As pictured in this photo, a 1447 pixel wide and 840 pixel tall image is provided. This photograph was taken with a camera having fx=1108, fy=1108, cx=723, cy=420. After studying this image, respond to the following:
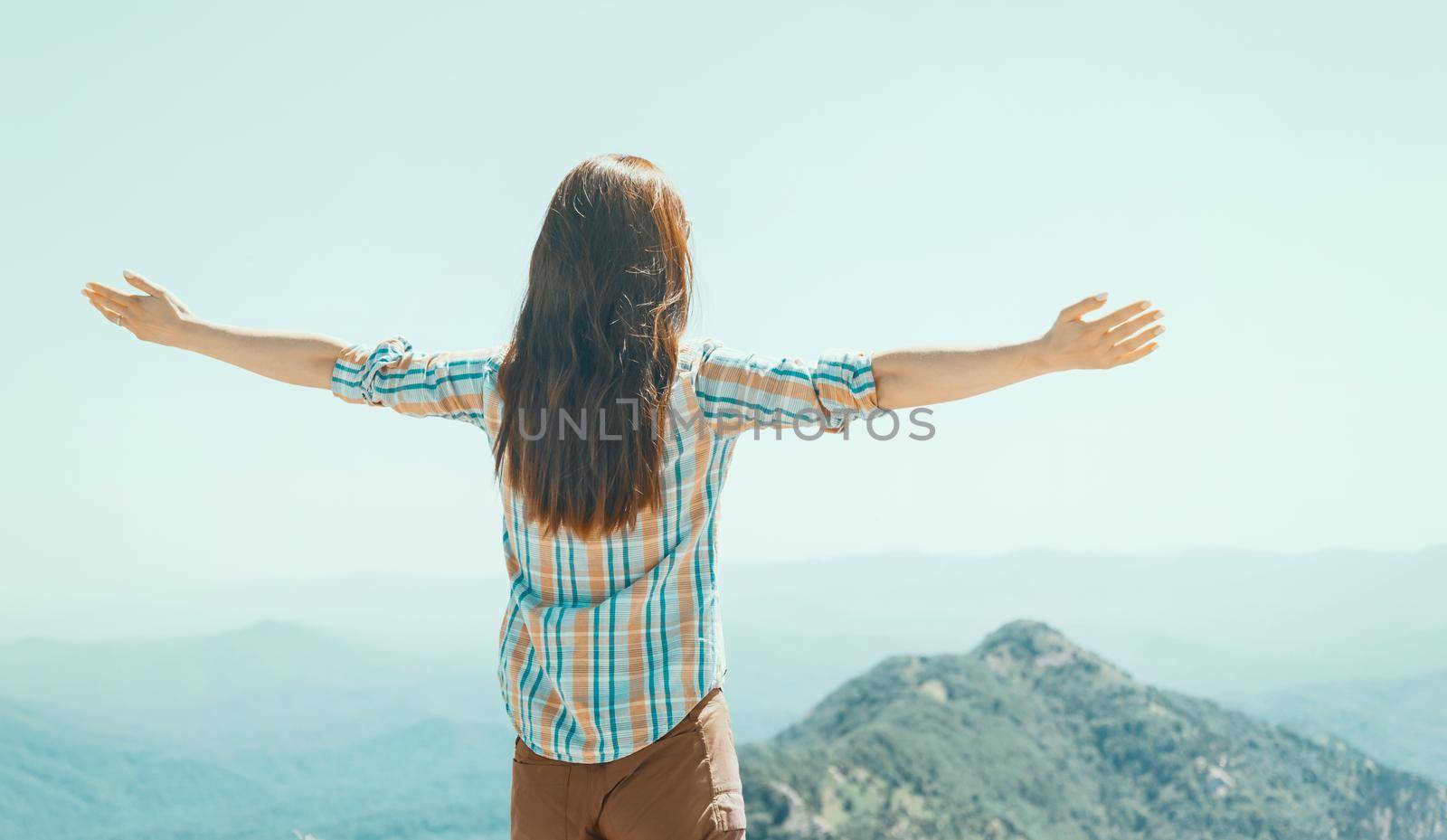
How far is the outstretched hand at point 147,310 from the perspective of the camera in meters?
1.65

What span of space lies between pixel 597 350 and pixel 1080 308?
56 cm

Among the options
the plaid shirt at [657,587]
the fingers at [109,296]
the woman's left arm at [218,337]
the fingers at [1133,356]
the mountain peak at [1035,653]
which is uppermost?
the fingers at [109,296]

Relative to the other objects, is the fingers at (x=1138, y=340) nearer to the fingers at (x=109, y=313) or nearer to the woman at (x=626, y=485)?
the woman at (x=626, y=485)

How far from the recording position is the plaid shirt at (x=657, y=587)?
4.19ft

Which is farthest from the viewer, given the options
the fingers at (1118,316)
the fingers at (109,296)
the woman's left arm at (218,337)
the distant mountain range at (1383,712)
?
the distant mountain range at (1383,712)

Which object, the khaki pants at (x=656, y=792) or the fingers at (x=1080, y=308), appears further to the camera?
the khaki pants at (x=656, y=792)

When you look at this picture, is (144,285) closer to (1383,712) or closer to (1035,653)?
(1035,653)

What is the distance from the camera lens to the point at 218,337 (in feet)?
5.30

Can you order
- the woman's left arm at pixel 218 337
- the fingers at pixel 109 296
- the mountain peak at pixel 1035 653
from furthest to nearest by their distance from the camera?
the mountain peak at pixel 1035 653
the fingers at pixel 109 296
the woman's left arm at pixel 218 337

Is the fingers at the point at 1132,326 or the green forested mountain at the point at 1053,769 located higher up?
the fingers at the point at 1132,326

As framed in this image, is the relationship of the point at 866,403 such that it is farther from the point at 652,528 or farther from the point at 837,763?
the point at 837,763

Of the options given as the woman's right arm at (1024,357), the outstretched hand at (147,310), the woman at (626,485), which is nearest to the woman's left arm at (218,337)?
the outstretched hand at (147,310)

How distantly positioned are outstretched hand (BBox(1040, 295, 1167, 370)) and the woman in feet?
0.07

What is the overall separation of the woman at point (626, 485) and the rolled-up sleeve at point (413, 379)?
2 centimetres
